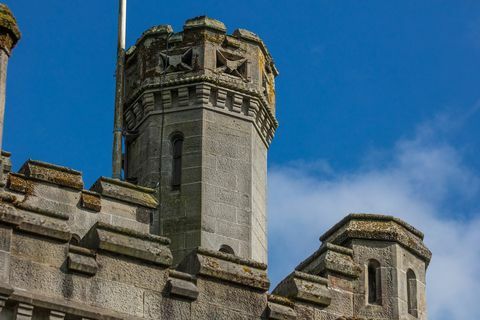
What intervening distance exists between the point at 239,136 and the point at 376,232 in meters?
8.24

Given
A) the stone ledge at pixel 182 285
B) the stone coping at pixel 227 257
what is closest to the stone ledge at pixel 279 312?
the stone coping at pixel 227 257

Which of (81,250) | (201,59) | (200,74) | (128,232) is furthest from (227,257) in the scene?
(201,59)

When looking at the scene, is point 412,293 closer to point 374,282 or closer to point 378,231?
point 374,282

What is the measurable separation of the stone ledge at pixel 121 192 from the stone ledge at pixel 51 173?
1.59ft

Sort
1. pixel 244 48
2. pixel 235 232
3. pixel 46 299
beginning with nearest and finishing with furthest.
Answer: pixel 46 299 < pixel 235 232 < pixel 244 48

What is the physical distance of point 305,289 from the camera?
2573 centimetres

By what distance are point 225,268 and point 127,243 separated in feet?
4.46

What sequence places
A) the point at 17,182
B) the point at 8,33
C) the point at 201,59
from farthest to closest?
the point at 201,59
the point at 17,182
the point at 8,33

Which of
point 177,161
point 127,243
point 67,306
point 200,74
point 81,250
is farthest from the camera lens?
point 200,74

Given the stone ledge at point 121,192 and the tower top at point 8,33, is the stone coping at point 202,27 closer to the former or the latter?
the stone ledge at point 121,192

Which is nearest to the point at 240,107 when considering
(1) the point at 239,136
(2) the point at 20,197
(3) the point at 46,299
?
(1) the point at 239,136

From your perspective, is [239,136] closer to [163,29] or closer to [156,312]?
[163,29]

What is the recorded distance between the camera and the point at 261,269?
25.3 m

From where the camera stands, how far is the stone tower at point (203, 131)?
33500mm
